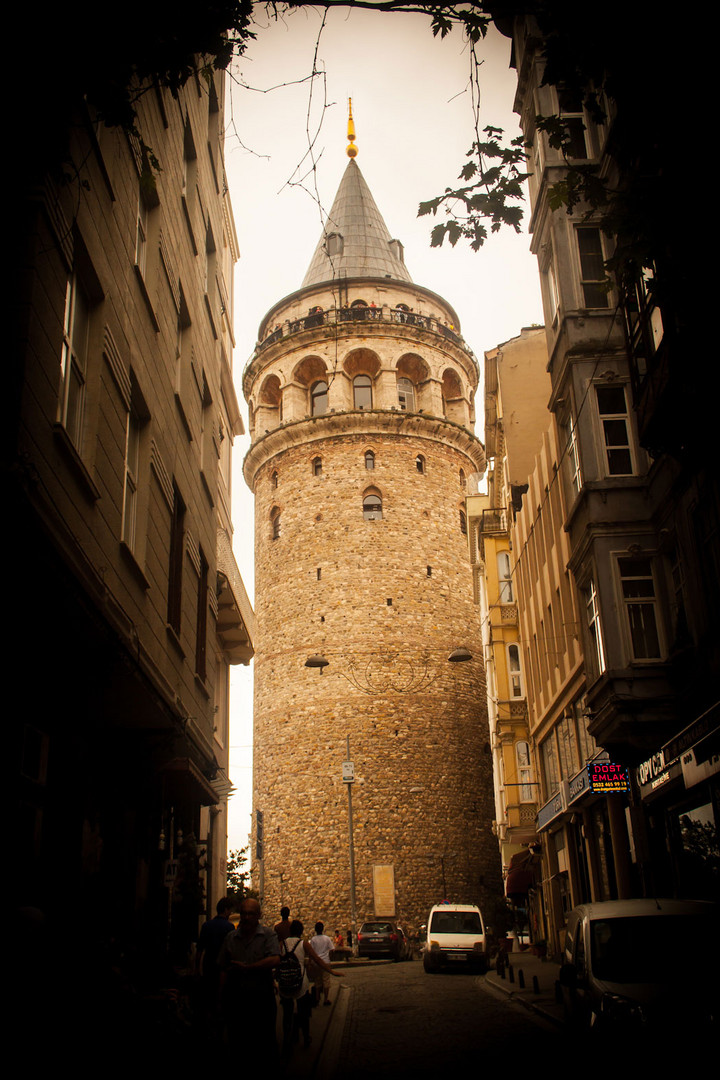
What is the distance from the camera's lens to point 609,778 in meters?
15.0

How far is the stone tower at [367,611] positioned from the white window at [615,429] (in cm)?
2105

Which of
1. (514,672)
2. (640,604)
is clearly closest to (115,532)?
(640,604)

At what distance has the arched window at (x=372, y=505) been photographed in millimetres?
39812

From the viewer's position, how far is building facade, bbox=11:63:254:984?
6.79m

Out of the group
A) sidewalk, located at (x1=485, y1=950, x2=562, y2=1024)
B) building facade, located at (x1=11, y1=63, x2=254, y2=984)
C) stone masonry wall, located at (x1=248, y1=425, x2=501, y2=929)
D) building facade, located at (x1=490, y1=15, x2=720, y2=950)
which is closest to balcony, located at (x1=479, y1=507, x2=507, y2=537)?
stone masonry wall, located at (x1=248, y1=425, x2=501, y2=929)

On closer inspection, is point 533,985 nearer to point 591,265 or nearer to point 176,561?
point 176,561

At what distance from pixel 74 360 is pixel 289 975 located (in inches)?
255

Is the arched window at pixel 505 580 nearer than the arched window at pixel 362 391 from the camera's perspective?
Yes

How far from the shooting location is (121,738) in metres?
9.96

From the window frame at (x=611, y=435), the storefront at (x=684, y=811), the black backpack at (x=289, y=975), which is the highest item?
the window frame at (x=611, y=435)

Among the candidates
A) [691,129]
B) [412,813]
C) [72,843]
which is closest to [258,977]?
[72,843]

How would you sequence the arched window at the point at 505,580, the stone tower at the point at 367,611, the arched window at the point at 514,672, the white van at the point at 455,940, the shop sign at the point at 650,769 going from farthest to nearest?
the stone tower at the point at 367,611, the arched window at the point at 505,580, the arched window at the point at 514,672, the white van at the point at 455,940, the shop sign at the point at 650,769

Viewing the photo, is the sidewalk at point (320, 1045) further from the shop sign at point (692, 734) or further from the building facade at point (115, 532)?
the shop sign at point (692, 734)

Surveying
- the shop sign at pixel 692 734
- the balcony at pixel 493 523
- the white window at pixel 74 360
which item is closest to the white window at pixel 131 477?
the white window at pixel 74 360
